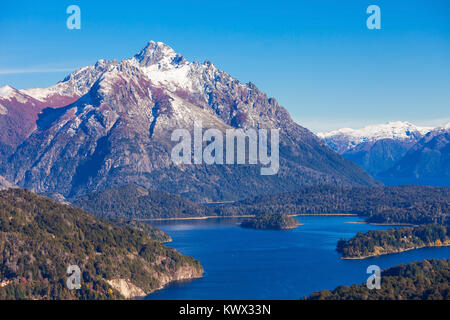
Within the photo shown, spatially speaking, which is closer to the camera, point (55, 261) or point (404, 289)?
point (404, 289)

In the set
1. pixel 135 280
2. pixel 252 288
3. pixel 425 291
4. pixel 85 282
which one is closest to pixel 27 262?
pixel 85 282

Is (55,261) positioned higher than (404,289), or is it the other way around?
(55,261)

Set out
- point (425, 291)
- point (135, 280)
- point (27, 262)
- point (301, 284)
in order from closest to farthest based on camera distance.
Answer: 1. point (425, 291)
2. point (27, 262)
3. point (135, 280)
4. point (301, 284)

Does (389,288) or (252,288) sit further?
(252,288)

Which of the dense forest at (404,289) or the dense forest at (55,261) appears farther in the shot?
the dense forest at (55,261)

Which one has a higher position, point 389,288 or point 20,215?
point 20,215

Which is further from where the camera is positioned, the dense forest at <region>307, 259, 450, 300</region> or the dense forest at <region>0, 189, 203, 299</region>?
the dense forest at <region>0, 189, 203, 299</region>
